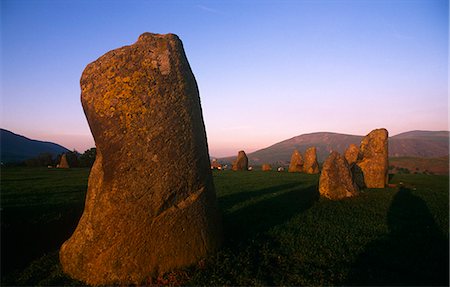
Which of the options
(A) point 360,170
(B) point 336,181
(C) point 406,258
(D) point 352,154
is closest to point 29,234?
(C) point 406,258

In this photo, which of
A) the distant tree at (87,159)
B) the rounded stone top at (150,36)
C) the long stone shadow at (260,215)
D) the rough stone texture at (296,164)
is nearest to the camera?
the rounded stone top at (150,36)

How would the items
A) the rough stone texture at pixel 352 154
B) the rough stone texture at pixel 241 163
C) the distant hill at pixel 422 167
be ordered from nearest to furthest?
the rough stone texture at pixel 352 154
the rough stone texture at pixel 241 163
the distant hill at pixel 422 167

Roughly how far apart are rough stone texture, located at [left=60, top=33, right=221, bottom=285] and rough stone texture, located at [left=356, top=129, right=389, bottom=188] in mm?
17477

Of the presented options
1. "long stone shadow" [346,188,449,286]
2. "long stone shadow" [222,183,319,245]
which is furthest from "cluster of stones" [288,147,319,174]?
"long stone shadow" [346,188,449,286]

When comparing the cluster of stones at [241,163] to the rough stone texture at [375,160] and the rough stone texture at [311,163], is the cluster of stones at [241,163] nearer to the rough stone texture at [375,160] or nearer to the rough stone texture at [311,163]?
the rough stone texture at [311,163]

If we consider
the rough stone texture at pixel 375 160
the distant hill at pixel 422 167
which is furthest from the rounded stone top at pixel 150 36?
the distant hill at pixel 422 167

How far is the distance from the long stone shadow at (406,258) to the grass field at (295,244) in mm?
19

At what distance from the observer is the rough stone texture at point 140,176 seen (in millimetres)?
6199

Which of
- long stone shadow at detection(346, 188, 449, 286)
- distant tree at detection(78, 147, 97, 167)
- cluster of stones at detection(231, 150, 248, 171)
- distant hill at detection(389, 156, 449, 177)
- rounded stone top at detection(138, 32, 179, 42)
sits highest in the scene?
rounded stone top at detection(138, 32, 179, 42)

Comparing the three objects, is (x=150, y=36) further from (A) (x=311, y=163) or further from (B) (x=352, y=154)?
(A) (x=311, y=163)

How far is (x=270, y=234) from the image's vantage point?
28.4 feet

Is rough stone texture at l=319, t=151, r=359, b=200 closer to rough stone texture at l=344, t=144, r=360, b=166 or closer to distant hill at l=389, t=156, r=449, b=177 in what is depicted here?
rough stone texture at l=344, t=144, r=360, b=166

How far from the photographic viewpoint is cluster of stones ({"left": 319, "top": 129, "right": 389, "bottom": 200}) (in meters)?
15.7

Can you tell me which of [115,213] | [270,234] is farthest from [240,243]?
[115,213]
